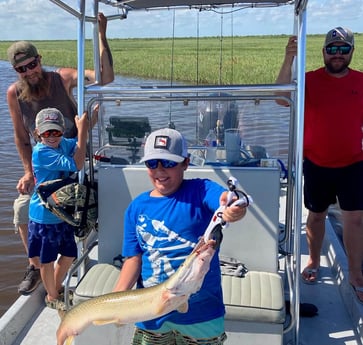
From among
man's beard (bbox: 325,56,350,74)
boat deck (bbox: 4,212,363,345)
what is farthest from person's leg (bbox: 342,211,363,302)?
man's beard (bbox: 325,56,350,74)

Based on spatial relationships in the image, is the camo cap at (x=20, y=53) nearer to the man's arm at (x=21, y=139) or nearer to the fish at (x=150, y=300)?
the man's arm at (x=21, y=139)

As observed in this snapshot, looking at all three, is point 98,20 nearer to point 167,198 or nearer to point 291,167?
point 291,167

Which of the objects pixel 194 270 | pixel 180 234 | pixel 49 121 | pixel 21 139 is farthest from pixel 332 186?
pixel 21 139

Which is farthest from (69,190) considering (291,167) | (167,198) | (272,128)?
(272,128)

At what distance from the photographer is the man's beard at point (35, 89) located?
3.90 meters

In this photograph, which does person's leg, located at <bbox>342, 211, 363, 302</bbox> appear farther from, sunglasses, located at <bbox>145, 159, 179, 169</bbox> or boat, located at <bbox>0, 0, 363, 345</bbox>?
sunglasses, located at <bbox>145, 159, 179, 169</bbox>

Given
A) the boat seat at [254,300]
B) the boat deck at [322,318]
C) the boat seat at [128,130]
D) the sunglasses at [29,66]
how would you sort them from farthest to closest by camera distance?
the boat seat at [128,130]
the sunglasses at [29,66]
the boat deck at [322,318]
the boat seat at [254,300]

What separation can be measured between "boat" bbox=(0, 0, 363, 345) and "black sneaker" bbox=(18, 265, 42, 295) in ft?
0.19

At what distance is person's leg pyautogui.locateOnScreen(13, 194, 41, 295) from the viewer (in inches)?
154

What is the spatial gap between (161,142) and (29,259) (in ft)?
7.20

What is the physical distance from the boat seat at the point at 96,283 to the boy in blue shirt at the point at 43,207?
14.1 inches

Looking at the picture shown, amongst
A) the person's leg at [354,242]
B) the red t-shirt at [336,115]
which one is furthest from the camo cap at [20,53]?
the person's leg at [354,242]

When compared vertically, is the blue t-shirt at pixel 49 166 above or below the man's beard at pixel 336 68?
below

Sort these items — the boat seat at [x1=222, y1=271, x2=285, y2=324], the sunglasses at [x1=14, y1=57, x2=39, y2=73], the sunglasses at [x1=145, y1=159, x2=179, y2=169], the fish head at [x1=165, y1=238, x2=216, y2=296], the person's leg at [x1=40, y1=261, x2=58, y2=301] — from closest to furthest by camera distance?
the fish head at [x1=165, y1=238, x2=216, y2=296] < the sunglasses at [x1=145, y1=159, x2=179, y2=169] < the boat seat at [x1=222, y1=271, x2=285, y2=324] < the person's leg at [x1=40, y1=261, x2=58, y2=301] < the sunglasses at [x1=14, y1=57, x2=39, y2=73]
